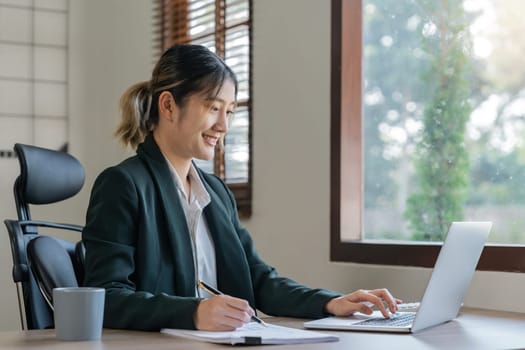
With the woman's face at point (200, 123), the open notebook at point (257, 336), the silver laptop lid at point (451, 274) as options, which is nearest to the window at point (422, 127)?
the silver laptop lid at point (451, 274)

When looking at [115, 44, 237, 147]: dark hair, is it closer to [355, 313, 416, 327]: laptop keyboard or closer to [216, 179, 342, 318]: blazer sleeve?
[216, 179, 342, 318]: blazer sleeve

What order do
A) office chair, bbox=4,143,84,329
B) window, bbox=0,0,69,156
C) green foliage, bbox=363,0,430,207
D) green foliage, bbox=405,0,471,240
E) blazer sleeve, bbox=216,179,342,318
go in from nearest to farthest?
1. blazer sleeve, bbox=216,179,342,318
2. office chair, bbox=4,143,84,329
3. green foliage, bbox=405,0,471,240
4. green foliage, bbox=363,0,430,207
5. window, bbox=0,0,69,156

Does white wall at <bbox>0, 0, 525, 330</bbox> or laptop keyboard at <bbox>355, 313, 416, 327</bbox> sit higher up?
white wall at <bbox>0, 0, 525, 330</bbox>

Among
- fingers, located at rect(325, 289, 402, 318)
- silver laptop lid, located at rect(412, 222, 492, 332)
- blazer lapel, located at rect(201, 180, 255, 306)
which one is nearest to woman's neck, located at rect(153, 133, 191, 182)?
blazer lapel, located at rect(201, 180, 255, 306)

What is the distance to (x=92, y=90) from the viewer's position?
4082 mm

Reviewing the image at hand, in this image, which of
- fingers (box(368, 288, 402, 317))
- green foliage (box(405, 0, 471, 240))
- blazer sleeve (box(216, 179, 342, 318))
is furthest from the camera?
green foliage (box(405, 0, 471, 240))

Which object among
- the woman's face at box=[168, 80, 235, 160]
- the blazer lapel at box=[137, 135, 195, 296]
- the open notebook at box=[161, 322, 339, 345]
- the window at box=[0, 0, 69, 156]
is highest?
the window at box=[0, 0, 69, 156]

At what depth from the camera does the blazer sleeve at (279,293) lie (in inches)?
72.8

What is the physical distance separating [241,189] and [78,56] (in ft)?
4.92

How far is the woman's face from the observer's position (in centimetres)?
197

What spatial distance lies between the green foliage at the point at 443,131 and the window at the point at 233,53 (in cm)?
74

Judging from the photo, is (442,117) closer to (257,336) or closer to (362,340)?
(362,340)

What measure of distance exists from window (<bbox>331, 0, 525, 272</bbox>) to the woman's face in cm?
62

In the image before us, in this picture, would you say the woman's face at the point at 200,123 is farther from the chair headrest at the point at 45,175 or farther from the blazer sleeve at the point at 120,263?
the chair headrest at the point at 45,175
